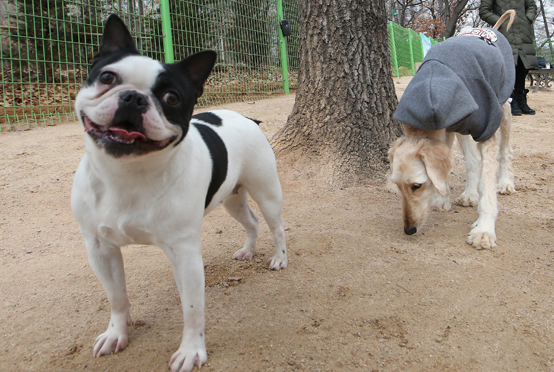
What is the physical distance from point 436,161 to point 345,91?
5.41 feet

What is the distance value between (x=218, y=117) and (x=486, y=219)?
7.79 ft

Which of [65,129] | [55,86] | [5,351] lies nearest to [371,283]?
[5,351]

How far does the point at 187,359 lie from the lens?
6.42 ft

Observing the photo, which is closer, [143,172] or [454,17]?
[143,172]

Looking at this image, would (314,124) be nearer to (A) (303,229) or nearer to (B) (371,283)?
(A) (303,229)

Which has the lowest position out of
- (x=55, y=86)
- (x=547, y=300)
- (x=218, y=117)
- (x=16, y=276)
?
(x=547, y=300)

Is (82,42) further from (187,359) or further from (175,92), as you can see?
(187,359)

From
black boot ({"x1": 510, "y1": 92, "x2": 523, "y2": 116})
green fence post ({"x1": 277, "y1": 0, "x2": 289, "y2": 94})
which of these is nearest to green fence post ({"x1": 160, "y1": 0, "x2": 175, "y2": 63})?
green fence post ({"x1": 277, "y1": 0, "x2": 289, "y2": 94})

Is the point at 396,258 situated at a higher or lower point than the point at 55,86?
lower

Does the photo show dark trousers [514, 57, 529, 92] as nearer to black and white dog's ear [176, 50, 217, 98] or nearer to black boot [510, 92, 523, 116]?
black boot [510, 92, 523, 116]

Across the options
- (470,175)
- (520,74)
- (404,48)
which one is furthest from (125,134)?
(404,48)

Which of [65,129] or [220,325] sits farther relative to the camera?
[65,129]

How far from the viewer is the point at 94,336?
2.29m

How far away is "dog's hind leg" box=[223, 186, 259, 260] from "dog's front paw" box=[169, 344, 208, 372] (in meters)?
1.25
